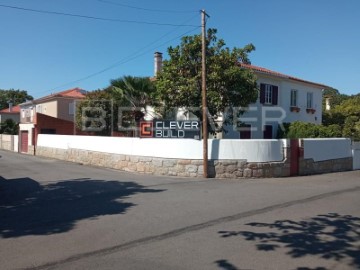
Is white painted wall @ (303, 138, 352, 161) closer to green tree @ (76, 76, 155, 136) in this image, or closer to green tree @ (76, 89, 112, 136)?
green tree @ (76, 76, 155, 136)

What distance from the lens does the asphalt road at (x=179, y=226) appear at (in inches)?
215

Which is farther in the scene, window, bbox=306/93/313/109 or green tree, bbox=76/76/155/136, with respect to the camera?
window, bbox=306/93/313/109

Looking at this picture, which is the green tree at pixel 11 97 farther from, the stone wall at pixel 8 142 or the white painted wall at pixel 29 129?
the white painted wall at pixel 29 129

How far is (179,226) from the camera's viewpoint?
7.41 meters

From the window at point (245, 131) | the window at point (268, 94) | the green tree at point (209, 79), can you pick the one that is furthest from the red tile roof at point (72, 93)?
the green tree at point (209, 79)

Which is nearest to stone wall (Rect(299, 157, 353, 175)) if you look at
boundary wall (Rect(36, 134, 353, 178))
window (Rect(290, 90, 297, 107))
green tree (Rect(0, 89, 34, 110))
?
boundary wall (Rect(36, 134, 353, 178))

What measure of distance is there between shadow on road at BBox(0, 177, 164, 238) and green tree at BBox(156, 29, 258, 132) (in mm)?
5782

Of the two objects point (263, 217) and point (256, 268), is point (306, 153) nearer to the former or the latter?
point (263, 217)

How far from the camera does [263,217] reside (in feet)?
26.8

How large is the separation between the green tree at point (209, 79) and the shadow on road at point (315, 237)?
1026 centimetres

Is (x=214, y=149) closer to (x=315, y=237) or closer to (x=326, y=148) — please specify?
(x=326, y=148)

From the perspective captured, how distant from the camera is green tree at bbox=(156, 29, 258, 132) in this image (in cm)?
1747

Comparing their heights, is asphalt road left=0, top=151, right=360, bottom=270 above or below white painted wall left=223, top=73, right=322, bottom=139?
below

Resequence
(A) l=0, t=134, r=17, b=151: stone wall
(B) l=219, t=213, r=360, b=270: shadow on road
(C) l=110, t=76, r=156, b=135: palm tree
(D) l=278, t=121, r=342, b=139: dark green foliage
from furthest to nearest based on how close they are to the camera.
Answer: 1. (A) l=0, t=134, r=17, b=151: stone wall
2. (D) l=278, t=121, r=342, b=139: dark green foliage
3. (C) l=110, t=76, r=156, b=135: palm tree
4. (B) l=219, t=213, r=360, b=270: shadow on road
